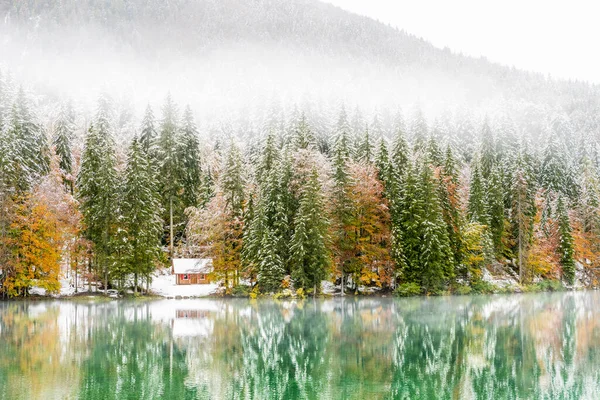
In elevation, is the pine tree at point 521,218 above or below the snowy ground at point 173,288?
above

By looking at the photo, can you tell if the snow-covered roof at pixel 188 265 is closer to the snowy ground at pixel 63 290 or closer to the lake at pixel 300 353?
the snowy ground at pixel 63 290

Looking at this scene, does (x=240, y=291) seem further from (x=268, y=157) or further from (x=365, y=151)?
(x=365, y=151)

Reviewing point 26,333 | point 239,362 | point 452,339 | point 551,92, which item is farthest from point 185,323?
point 551,92

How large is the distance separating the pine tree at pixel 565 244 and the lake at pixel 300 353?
23.8 meters

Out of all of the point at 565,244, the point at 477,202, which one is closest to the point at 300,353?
the point at 477,202

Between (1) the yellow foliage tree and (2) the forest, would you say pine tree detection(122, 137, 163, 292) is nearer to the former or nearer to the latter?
(2) the forest

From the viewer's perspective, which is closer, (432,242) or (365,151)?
(432,242)

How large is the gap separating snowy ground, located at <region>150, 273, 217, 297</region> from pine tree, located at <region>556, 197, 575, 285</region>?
40.2 meters

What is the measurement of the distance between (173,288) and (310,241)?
1677 centimetres

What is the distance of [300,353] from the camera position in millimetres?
27078

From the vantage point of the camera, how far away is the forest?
185 ft

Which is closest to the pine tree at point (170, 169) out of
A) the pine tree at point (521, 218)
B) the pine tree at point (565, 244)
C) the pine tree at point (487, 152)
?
the pine tree at point (521, 218)

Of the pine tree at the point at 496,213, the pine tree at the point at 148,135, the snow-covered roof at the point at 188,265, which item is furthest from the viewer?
the pine tree at the point at 148,135

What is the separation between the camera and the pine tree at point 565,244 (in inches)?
2751
